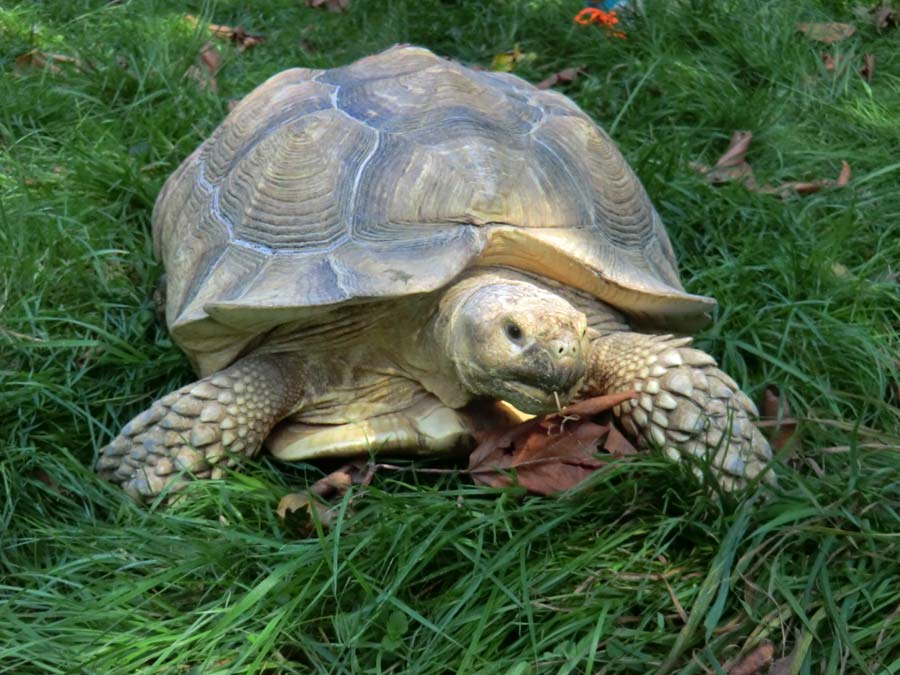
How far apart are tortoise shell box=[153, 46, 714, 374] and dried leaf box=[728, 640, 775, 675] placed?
1.12 m

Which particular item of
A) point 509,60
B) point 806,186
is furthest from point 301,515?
point 509,60

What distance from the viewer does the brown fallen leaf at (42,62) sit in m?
4.67

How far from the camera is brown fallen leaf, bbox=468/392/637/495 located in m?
2.55

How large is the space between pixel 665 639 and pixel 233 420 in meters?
1.31

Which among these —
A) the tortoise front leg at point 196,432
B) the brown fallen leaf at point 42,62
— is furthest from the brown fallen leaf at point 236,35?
the tortoise front leg at point 196,432

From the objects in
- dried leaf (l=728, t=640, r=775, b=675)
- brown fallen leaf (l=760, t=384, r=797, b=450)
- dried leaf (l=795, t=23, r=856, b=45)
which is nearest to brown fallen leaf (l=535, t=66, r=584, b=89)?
dried leaf (l=795, t=23, r=856, b=45)

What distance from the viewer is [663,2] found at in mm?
5148

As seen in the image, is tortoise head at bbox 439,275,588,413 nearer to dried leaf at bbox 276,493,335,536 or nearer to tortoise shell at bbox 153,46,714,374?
tortoise shell at bbox 153,46,714,374

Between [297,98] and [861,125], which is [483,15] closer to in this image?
[861,125]

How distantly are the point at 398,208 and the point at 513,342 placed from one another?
57 cm

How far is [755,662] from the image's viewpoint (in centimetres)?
209

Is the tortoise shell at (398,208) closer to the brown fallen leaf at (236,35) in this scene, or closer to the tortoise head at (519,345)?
the tortoise head at (519,345)

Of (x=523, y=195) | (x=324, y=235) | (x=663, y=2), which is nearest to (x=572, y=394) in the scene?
(x=523, y=195)

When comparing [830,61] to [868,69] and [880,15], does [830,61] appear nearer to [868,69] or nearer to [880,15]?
[868,69]
